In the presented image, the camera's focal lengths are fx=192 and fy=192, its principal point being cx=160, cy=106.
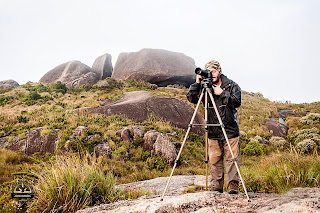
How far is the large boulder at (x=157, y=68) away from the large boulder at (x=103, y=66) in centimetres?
376

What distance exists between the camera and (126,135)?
11742 millimetres

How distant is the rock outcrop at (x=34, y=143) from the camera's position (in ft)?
35.1

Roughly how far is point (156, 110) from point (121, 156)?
645 centimetres

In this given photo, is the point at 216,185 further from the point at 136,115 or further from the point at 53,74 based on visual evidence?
the point at 53,74

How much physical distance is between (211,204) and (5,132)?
566 inches

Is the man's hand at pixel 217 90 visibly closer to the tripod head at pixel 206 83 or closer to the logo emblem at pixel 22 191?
the tripod head at pixel 206 83

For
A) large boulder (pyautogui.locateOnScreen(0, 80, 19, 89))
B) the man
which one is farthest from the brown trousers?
large boulder (pyautogui.locateOnScreen(0, 80, 19, 89))

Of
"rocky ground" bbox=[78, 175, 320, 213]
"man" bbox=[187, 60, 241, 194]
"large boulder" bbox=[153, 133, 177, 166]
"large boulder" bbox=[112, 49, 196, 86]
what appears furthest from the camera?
"large boulder" bbox=[112, 49, 196, 86]

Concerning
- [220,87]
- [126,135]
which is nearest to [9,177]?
[126,135]

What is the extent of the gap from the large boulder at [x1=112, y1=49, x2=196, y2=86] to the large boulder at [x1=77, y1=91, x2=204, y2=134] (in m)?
15.4

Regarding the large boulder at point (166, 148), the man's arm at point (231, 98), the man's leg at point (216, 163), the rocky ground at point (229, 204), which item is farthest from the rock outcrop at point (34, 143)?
the man's arm at point (231, 98)

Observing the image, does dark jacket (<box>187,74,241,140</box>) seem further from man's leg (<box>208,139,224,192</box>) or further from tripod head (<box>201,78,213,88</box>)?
tripod head (<box>201,78,213,88</box>)

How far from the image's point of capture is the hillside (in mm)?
3709

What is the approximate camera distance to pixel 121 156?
1012 centimetres
